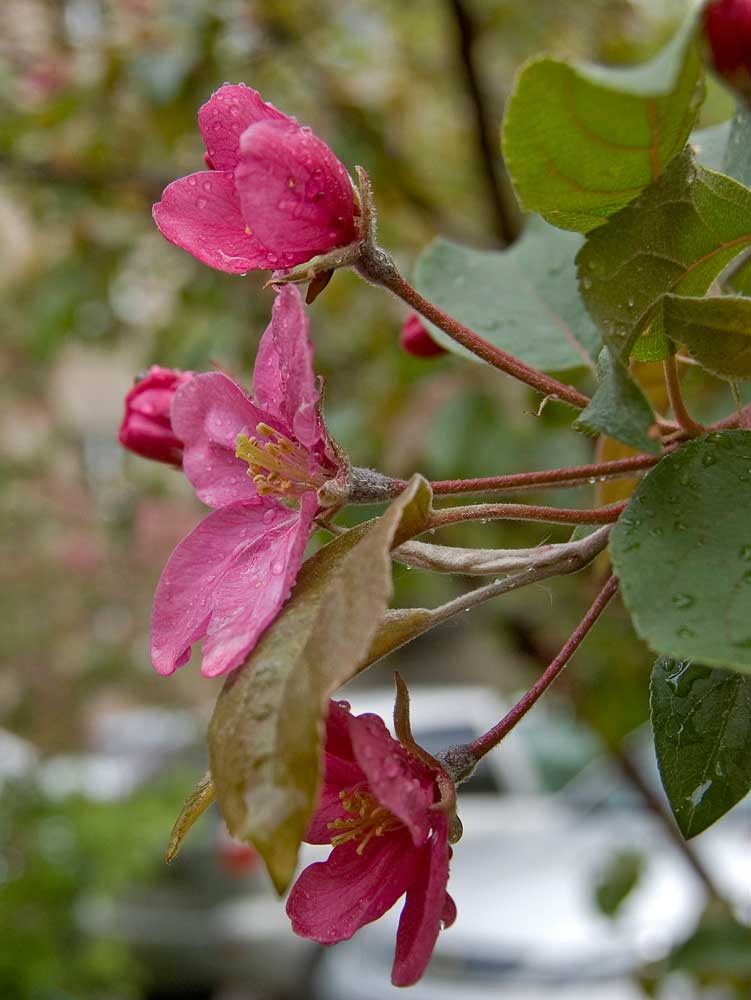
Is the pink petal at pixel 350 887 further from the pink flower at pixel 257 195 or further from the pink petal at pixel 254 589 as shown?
the pink flower at pixel 257 195

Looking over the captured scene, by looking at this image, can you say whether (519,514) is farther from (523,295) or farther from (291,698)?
(523,295)

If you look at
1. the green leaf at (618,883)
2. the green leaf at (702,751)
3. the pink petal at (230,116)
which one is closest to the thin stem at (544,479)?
the green leaf at (702,751)

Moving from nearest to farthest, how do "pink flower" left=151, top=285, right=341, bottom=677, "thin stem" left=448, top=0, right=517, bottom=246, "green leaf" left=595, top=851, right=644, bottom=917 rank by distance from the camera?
"pink flower" left=151, top=285, right=341, bottom=677, "thin stem" left=448, top=0, right=517, bottom=246, "green leaf" left=595, top=851, right=644, bottom=917

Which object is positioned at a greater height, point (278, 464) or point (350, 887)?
point (278, 464)

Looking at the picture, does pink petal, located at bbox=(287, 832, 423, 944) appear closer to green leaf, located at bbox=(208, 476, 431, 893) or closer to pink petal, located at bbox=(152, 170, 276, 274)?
green leaf, located at bbox=(208, 476, 431, 893)

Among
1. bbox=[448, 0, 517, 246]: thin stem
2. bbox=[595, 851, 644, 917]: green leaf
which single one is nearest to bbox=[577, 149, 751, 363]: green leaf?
bbox=[448, 0, 517, 246]: thin stem

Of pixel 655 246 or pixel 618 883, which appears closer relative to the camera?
pixel 655 246

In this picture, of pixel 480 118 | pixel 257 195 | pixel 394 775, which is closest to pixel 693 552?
pixel 394 775
